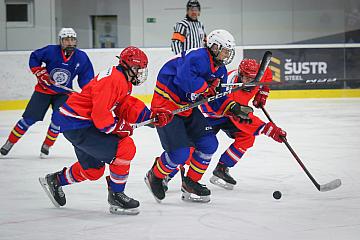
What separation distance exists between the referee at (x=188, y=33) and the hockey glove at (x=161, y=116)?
379 centimetres

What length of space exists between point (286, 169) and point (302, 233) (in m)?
1.88

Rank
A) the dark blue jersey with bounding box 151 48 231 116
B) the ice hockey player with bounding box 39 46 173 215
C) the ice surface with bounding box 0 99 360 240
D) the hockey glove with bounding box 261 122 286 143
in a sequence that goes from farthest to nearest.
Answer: the hockey glove with bounding box 261 122 286 143
the dark blue jersey with bounding box 151 48 231 116
the ice hockey player with bounding box 39 46 173 215
the ice surface with bounding box 0 99 360 240

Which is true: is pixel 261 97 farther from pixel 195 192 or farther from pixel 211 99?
pixel 195 192

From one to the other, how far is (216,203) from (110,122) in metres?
0.84

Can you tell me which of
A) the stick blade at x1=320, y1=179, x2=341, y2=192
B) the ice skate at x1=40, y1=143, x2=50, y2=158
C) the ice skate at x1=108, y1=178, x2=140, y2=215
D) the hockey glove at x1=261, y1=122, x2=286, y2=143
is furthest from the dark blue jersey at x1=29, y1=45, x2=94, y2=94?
the stick blade at x1=320, y1=179, x2=341, y2=192

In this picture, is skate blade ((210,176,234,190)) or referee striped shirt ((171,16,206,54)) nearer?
skate blade ((210,176,234,190))

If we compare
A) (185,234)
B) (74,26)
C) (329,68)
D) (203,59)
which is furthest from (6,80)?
(185,234)

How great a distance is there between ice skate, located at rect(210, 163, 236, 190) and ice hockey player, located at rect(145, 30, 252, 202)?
0.39 meters

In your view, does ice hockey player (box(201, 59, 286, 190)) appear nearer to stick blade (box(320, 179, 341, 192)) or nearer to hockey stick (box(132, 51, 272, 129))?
hockey stick (box(132, 51, 272, 129))

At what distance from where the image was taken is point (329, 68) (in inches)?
409

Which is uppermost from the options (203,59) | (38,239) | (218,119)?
(203,59)

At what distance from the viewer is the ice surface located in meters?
3.54

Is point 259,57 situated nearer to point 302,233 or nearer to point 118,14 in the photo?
point 118,14

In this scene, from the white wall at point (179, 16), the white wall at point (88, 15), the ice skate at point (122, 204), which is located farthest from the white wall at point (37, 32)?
the ice skate at point (122, 204)
